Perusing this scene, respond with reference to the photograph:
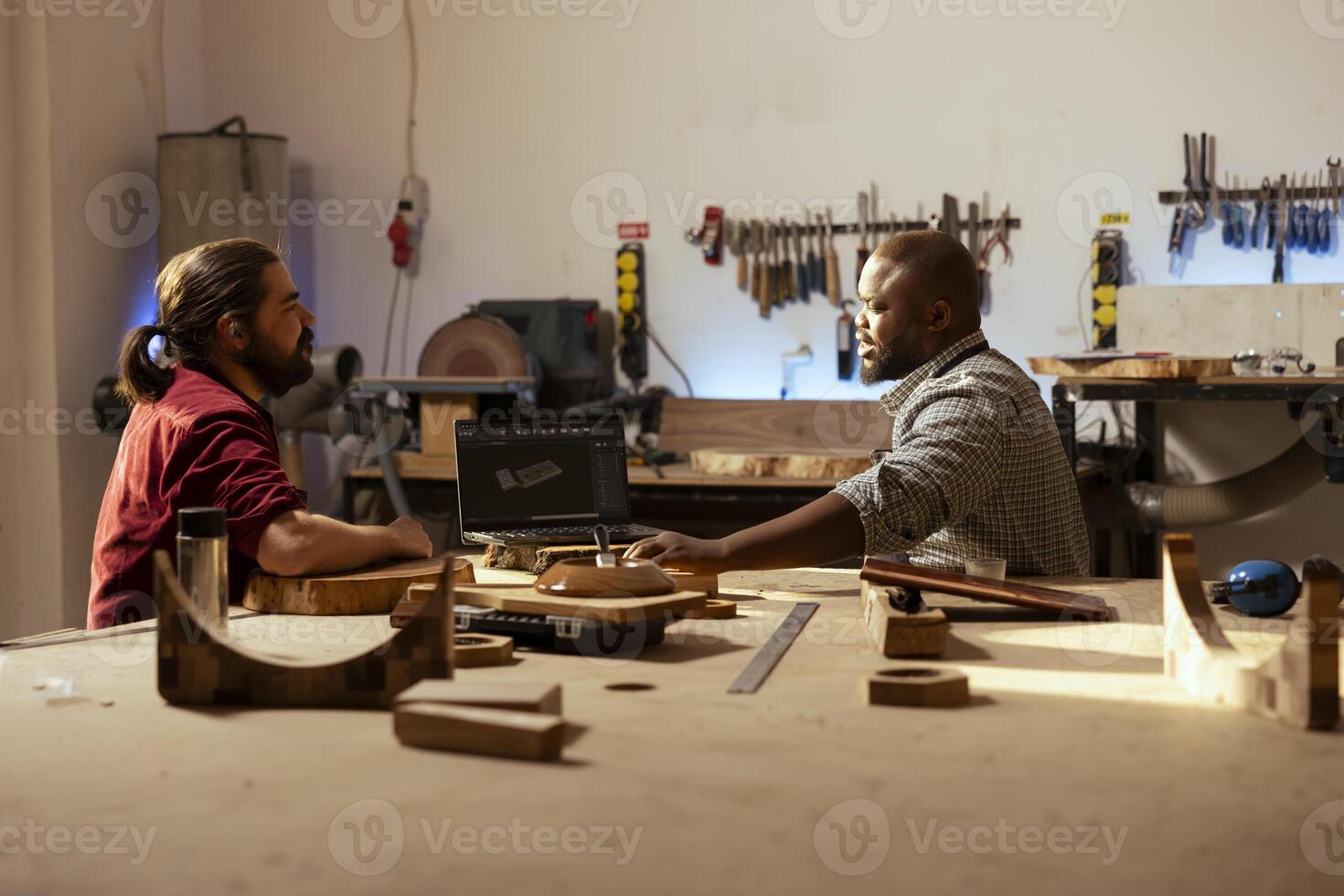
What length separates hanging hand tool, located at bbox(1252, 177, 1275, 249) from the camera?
4.46 m

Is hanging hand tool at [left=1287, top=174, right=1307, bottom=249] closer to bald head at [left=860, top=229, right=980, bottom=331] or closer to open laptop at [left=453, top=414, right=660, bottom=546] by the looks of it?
bald head at [left=860, top=229, right=980, bottom=331]

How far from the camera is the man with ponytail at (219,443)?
1.97 meters

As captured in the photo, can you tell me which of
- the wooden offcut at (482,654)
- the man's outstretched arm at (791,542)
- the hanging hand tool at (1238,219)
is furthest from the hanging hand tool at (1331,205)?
the wooden offcut at (482,654)

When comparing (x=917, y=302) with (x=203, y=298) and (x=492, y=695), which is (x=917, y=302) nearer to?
(x=203, y=298)

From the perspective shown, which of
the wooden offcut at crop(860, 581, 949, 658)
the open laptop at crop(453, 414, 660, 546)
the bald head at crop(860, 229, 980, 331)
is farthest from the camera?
the bald head at crop(860, 229, 980, 331)

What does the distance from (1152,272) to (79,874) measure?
432 centimetres

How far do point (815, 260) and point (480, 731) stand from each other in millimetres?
3956

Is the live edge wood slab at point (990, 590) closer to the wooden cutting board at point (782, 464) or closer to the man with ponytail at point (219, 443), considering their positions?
the man with ponytail at point (219, 443)

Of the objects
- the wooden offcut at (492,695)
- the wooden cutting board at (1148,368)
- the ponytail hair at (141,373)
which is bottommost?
the wooden offcut at (492,695)

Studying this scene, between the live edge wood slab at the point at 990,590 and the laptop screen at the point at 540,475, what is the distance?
60 cm

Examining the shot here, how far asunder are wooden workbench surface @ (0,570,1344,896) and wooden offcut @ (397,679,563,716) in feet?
0.17

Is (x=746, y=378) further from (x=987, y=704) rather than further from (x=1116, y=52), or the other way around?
(x=987, y=704)

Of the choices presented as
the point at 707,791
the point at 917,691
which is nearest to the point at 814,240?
the point at 917,691

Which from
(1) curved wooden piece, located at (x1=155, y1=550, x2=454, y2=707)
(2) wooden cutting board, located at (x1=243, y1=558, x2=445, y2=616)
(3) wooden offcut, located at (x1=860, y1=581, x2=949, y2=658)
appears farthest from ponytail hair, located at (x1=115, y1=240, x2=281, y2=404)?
(3) wooden offcut, located at (x1=860, y1=581, x2=949, y2=658)
